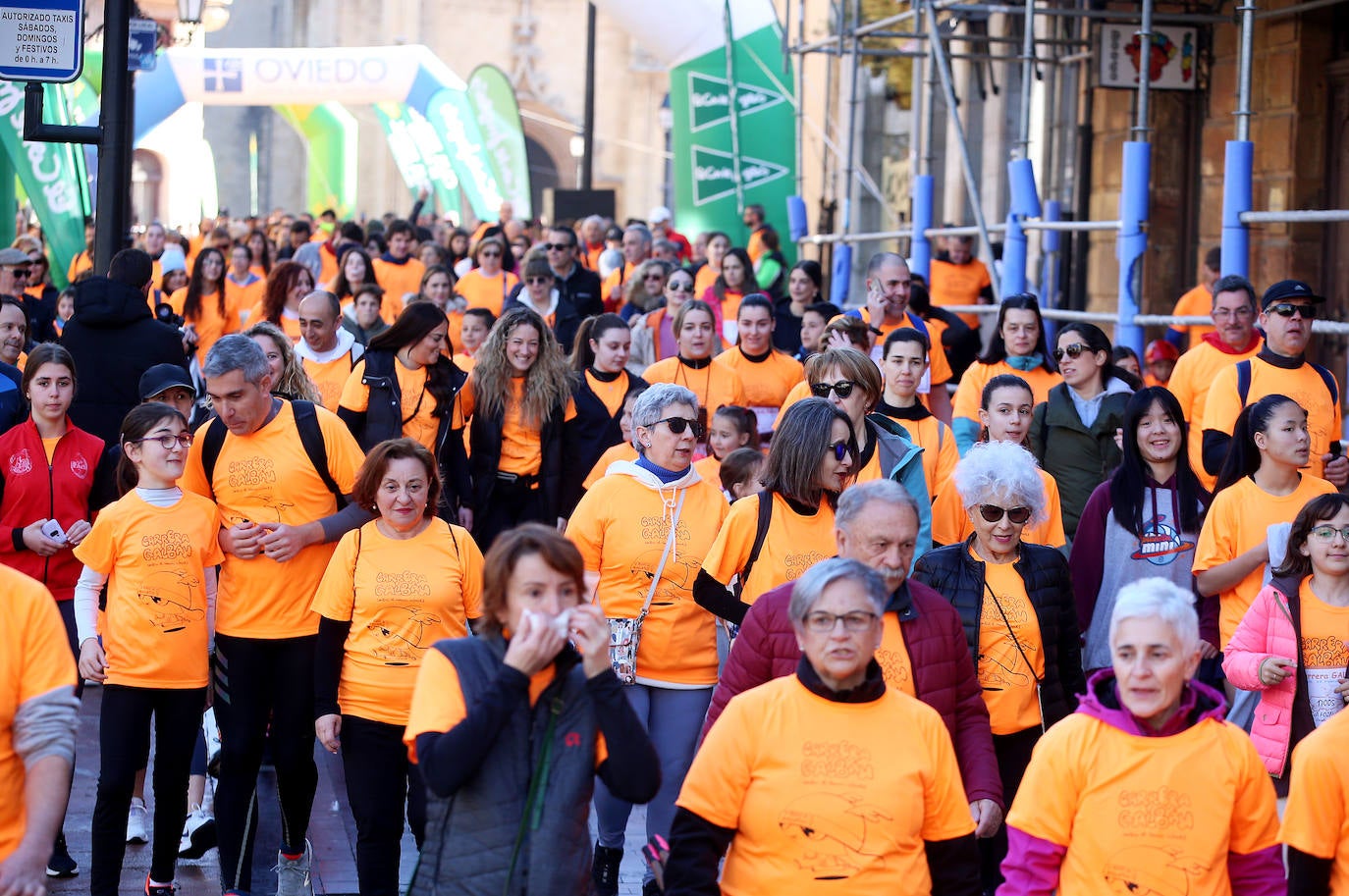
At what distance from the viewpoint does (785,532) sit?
16.9 feet

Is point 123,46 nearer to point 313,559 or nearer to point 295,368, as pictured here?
point 295,368

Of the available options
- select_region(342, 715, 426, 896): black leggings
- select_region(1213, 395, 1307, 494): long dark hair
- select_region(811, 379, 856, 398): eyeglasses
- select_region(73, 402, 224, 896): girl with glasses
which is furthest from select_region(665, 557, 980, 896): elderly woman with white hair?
select_region(1213, 395, 1307, 494): long dark hair

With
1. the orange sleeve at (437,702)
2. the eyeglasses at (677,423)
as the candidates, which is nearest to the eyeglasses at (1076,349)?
the eyeglasses at (677,423)

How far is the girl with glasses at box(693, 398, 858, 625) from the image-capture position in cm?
507

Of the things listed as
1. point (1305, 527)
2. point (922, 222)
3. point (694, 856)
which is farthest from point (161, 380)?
point (922, 222)

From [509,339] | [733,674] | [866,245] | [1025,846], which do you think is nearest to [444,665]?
[733,674]

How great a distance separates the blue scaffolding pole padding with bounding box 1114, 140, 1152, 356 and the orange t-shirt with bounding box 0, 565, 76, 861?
6729mm

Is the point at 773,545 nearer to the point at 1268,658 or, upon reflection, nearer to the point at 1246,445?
the point at 1268,658

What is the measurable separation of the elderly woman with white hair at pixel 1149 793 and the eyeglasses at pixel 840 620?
18.4 inches

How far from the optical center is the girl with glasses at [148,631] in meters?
5.40

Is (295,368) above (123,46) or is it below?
below

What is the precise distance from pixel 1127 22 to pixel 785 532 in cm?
880

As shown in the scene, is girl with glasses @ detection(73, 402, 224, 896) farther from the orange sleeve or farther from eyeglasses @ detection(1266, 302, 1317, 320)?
eyeglasses @ detection(1266, 302, 1317, 320)

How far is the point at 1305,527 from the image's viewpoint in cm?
506
